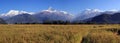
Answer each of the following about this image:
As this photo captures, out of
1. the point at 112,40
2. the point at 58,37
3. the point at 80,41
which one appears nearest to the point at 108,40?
the point at 112,40

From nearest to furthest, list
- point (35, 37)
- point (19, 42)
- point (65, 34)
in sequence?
1. point (19, 42)
2. point (35, 37)
3. point (65, 34)

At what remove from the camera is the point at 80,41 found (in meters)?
23.0

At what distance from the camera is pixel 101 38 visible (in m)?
23.5

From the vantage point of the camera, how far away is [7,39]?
20.4m

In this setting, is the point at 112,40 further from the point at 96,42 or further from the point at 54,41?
the point at 54,41

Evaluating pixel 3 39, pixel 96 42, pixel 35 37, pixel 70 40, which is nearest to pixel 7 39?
pixel 3 39

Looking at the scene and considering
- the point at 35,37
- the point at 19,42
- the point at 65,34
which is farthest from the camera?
the point at 65,34

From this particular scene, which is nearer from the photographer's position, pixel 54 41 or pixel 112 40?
pixel 54 41

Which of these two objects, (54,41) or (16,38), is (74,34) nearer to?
(54,41)

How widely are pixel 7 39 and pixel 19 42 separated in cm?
108

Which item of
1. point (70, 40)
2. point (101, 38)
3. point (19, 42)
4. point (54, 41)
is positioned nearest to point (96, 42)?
point (101, 38)

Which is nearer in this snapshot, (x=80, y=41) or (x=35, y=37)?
(x=35, y=37)

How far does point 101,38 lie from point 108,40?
636 millimetres

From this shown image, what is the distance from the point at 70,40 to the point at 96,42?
238 cm
